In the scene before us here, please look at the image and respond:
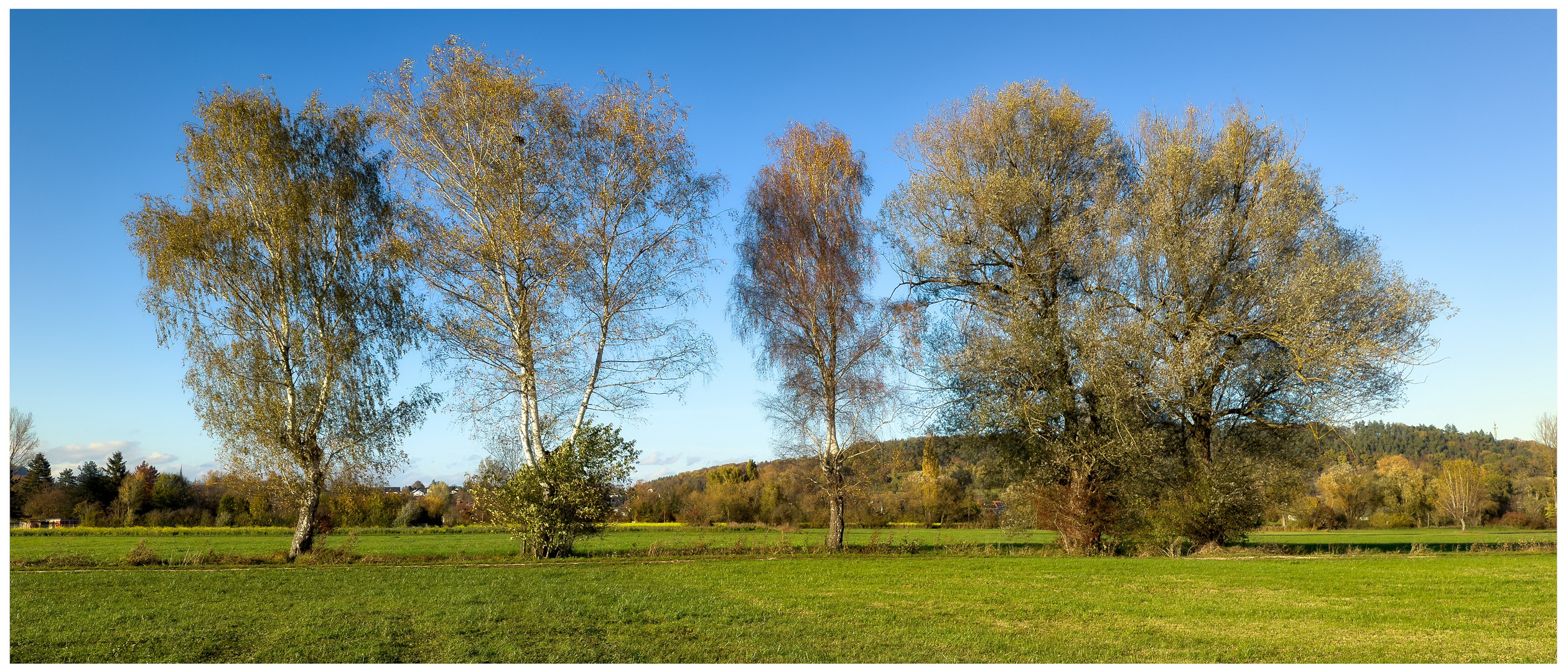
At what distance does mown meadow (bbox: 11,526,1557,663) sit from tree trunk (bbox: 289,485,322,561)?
126 centimetres

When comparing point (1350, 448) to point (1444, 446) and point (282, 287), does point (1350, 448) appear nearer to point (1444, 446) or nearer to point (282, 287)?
point (282, 287)

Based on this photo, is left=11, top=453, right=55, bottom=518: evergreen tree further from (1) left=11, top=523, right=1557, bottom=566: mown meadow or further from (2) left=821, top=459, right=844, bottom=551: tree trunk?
(2) left=821, top=459, right=844, bottom=551: tree trunk

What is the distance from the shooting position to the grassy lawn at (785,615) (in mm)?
7773

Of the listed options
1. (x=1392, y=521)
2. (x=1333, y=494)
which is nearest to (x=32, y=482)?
(x=1333, y=494)

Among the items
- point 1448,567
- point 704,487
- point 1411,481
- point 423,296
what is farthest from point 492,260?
point 1411,481

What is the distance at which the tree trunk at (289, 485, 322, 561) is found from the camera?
1972 centimetres

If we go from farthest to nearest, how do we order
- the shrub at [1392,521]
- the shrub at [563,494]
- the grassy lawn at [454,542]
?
1. the shrub at [1392,521]
2. the grassy lawn at [454,542]
3. the shrub at [563,494]

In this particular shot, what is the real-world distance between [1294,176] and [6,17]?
2453cm

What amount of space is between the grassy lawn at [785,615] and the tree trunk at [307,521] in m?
3.96

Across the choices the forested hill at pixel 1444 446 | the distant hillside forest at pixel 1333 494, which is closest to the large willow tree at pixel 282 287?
the distant hillside forest at pixel 1333 494

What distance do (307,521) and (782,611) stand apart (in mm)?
14815

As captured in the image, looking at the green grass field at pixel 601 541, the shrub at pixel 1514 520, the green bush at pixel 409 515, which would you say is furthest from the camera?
the green bush at pixel 409 515

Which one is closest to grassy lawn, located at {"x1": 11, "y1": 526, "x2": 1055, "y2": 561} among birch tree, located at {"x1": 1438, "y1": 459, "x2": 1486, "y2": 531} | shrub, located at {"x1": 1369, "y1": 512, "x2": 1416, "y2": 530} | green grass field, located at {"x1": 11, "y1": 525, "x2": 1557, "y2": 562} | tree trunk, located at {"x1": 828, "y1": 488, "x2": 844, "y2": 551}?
green grass field, located at {"x1": 11, "y1": 525, "x2": 1557, "y2": 562}

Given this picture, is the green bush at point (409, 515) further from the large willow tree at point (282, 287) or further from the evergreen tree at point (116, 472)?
the large willow tree at point (282, 287)
